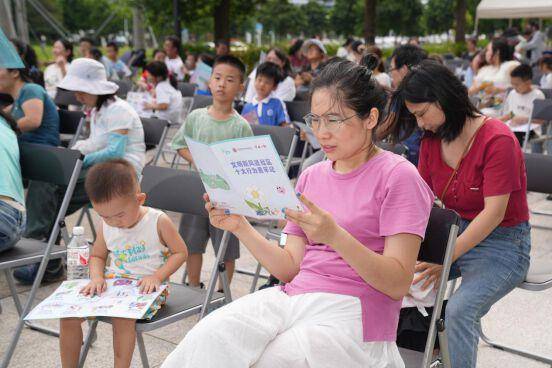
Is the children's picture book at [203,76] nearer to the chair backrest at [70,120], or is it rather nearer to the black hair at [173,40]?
the chair backrest at [70,120]

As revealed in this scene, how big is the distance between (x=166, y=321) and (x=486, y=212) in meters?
1.34

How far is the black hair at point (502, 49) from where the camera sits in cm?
813

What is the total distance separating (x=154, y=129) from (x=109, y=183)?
7.69 ft

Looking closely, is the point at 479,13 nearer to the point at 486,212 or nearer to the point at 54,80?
the point at 54,80

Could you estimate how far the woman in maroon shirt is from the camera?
264 cm

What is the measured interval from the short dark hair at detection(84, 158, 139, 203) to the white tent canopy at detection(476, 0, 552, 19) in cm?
1767

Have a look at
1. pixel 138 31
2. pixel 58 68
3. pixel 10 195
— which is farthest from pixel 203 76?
pixel 138 31

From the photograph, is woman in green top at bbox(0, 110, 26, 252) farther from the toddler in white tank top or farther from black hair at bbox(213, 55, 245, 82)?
black hair at bbox(213, 55, 245, 82)

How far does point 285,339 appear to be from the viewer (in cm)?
205

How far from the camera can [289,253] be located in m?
2.36

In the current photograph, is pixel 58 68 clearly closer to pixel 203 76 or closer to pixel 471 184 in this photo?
pixel 203 76

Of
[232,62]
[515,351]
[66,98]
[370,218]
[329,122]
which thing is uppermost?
[329,122]

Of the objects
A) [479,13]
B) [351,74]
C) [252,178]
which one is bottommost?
[479,13]

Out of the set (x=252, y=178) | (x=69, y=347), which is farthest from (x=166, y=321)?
(x=252, y=178)
